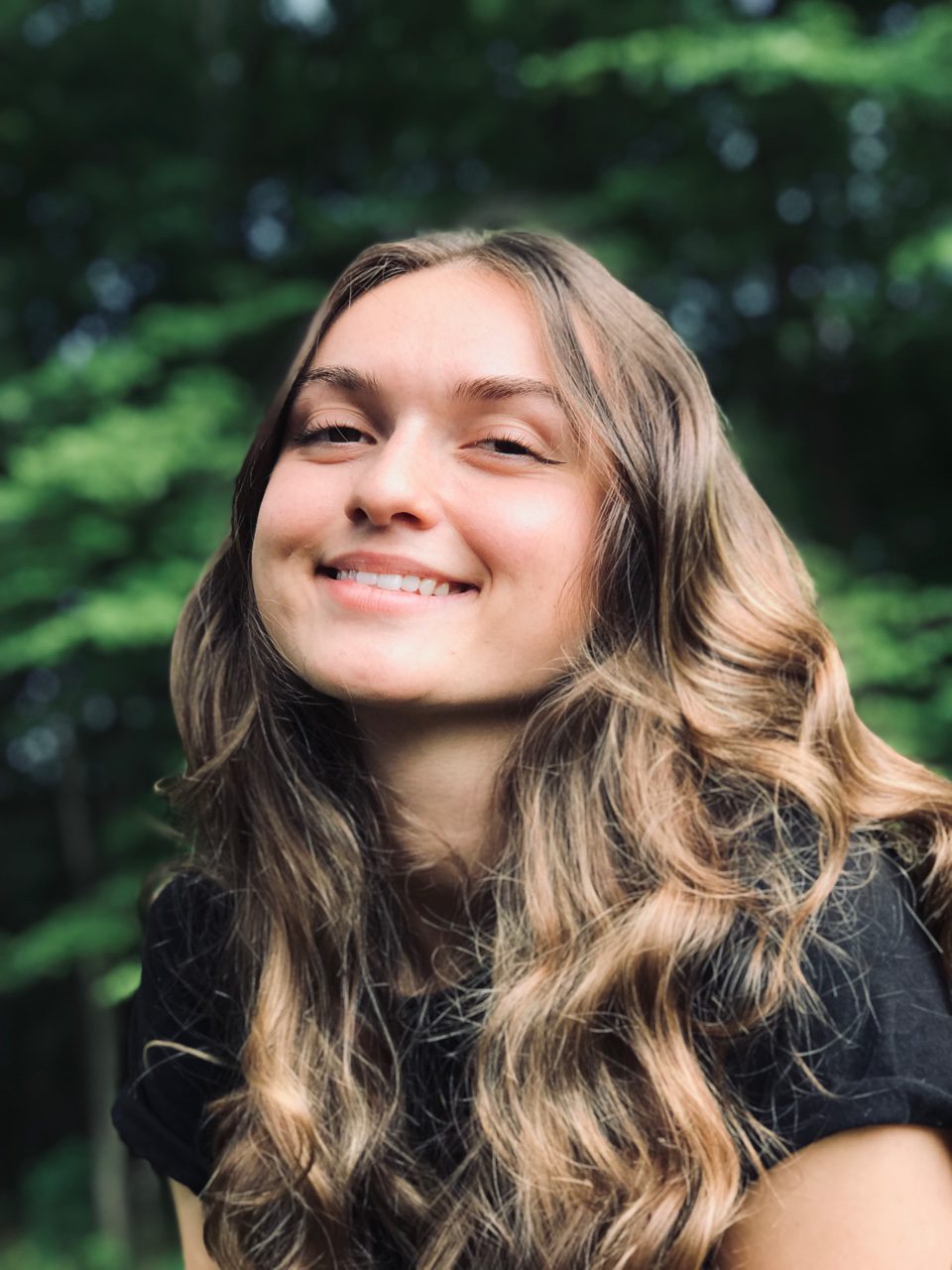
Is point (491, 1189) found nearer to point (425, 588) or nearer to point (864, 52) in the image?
point (425, 588)

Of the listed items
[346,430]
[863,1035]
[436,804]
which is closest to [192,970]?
[436,804]

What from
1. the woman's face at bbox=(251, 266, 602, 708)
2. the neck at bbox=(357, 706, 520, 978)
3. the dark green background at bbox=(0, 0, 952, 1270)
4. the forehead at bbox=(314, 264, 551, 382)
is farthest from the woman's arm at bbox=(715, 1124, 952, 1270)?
the dark green background at bbox=(0, 0, 952, 1270)

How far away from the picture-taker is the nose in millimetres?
1335

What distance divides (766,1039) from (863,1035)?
113mm

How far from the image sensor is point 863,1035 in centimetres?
132

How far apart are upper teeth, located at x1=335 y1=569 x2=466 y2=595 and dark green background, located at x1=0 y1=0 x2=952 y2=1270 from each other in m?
3.37

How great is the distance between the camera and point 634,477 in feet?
4.71

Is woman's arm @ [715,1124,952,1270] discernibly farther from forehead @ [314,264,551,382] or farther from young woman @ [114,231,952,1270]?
forehead @ [314,264,551,382]

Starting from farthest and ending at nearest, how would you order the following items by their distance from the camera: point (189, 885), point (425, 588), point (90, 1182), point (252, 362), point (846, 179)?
1. point (90, 1182)
2. point (252, 362)
3. point (846, 179)
4. point (189, 885)
5. point (425, 588)

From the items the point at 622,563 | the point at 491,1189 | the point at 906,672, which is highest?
the point at 622,563

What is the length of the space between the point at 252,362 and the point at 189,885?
5.12 meters

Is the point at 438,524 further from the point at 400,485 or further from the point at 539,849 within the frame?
the point at 539,849

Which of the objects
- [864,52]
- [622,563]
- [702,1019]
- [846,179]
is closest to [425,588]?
[622,563]

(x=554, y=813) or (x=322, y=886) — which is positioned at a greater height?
(x=554, y=813)
